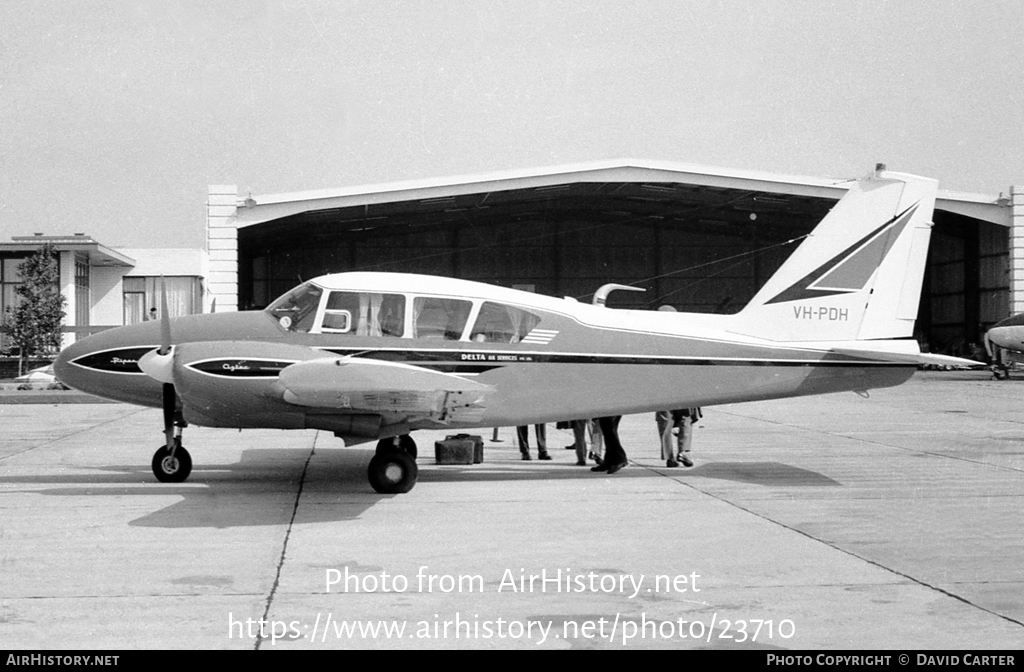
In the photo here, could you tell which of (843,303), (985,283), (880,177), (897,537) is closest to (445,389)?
(897,537)

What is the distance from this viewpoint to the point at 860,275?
12.4 m

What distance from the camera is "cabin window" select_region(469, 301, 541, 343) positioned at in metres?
11.5

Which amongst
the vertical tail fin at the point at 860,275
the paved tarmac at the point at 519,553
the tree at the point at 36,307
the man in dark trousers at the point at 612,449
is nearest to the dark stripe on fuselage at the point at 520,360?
the vertical tail fin at the point at 860,275

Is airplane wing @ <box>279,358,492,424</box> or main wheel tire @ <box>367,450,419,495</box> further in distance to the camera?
main wheel tire @ <box>367,450,419,495</box>

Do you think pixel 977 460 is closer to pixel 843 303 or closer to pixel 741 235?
pixel 843 303

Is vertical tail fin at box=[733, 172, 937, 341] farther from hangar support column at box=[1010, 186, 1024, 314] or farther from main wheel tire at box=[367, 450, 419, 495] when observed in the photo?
hangar support column at box=[1010, 186, 1024, 314]

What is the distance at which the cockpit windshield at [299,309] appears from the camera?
11.1 meters

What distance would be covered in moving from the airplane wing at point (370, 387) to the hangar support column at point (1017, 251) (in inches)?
1529

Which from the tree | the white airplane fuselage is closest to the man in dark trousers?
the white airplane fuselage

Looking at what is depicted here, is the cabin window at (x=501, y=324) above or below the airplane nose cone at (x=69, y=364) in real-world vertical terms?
above

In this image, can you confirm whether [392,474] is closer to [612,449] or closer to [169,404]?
[169,404]

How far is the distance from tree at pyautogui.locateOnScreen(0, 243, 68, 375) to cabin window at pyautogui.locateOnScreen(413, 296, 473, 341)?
1405 inches

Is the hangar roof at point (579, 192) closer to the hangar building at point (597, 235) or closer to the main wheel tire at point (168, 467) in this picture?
the hangar building at point (597, 235)

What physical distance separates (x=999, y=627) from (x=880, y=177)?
25.9 feet
